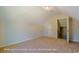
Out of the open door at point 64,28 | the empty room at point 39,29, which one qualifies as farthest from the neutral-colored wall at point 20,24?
the open door at point 64,28

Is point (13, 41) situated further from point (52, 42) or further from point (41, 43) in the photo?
point (52, 42)

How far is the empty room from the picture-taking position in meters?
1.99

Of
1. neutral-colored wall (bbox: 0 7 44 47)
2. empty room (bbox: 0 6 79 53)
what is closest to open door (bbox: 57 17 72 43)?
empty room (bbox: 0 6 79 53)

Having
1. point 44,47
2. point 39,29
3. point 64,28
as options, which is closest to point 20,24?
point 39,29

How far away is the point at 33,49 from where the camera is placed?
2.00m

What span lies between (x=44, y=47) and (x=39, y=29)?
0.80 ft

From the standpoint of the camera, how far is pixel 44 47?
200 cm

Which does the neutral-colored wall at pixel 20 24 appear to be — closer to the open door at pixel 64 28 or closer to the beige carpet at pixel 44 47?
the beige carpet at pixel 44 47

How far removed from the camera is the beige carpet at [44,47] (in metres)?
1.99

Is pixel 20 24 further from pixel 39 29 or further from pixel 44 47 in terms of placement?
pixel 44 47
